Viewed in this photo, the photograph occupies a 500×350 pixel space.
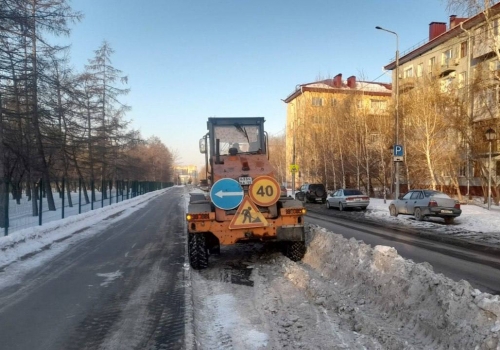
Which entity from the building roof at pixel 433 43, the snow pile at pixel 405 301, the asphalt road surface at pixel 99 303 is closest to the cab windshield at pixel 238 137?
the asphalt road surface at pixel 99 303

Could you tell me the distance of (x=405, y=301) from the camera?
198 inches

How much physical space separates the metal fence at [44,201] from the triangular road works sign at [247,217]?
27.9 feet

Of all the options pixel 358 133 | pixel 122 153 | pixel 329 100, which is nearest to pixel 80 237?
pixel 122 153

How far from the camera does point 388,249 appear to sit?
679 centimetres

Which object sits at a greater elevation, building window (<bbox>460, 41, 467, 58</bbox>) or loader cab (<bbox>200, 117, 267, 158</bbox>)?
building window (<bbox>460, 41, 467, 58</bbox>)

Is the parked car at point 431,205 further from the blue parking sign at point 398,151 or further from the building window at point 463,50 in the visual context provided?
the building window at point 463,50

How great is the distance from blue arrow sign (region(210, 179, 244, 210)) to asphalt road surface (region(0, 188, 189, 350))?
5.05 ft

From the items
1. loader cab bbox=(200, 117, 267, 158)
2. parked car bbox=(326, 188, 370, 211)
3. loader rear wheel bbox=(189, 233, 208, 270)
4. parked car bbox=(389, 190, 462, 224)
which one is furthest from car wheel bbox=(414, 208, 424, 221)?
loader rear wheel bbox=(189, 233, 208, 270)

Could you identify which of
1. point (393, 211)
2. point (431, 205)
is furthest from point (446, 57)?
point (431, 205)

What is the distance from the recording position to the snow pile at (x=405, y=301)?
395 centimetres

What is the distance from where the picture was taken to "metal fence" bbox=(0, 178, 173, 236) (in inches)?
512

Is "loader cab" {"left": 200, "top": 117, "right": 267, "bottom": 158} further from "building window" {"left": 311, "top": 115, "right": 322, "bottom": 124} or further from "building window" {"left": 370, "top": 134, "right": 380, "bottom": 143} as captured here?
"building window" {"left": 311, "top": 115, "right": 322, "bottom": 124}

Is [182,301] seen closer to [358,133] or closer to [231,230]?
[231,230]

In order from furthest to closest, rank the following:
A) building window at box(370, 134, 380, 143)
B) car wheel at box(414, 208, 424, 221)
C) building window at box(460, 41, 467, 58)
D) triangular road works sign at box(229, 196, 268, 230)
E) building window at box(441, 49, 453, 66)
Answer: building window at box(441, 49, 453, 66)
building window at box(460, 41, 467, 58)
building window at box(370, 134, 380, 143)
car wheel at box(414, 208, 424, 221)
triangular road works sign at box(229, 196, 268, 230)
